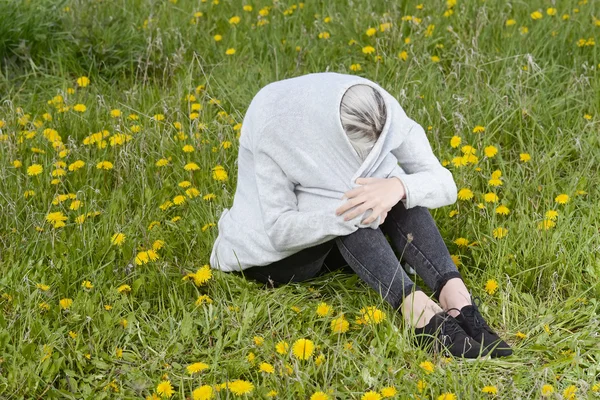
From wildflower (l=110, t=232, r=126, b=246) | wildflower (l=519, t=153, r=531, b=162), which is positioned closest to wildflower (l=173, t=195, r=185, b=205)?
wildflower (l=110, t=232, r=126, b=246)

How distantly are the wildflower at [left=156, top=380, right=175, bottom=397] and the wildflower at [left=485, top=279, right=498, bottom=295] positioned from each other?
1.10m

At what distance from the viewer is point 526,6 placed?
13.9ft

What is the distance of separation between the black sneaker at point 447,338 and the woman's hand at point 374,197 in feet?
1.13

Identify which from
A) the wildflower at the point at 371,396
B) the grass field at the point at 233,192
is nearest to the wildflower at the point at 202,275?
the grass field at the point at 233,192

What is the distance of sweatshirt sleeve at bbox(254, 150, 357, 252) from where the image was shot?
2.38 meters

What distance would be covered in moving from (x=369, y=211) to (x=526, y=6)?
233cm

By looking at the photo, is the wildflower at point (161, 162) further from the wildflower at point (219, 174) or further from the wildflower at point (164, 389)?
the wildflower at point (164, 389)

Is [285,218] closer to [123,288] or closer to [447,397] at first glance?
[123,288]

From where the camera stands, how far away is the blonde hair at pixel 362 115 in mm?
2387

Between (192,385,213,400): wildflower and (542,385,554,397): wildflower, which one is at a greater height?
(542,385,554,397): wildflower

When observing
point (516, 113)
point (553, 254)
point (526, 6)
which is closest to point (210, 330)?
point (553, 254)

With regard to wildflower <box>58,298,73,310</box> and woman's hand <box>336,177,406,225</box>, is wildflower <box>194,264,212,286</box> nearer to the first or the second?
wildflower <box>58,298,73,310</box>

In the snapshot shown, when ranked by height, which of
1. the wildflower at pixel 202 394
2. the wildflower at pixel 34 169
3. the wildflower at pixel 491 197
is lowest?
the wildflower at pixel 202 394

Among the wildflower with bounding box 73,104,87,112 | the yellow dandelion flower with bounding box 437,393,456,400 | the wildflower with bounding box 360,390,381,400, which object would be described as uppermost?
the wildflower with bounding box 73,104,87,112
